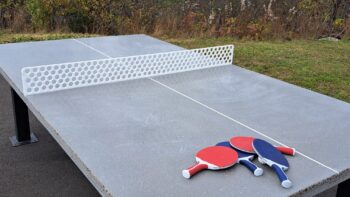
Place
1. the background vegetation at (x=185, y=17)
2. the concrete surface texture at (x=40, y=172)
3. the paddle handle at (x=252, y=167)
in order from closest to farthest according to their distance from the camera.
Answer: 1. the paddle handle at (x=252, y=167)
2. the concrete surface texture at (x=40, y=172)
3. the background vegetation at (x=185, y=17)

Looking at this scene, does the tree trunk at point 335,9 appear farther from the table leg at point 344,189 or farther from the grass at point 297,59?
the table leg at point 344,189

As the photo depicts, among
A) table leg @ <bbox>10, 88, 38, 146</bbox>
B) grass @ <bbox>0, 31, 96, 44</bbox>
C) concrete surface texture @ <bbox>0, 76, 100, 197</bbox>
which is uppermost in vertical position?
grass @ <bbox>0, 31, 96, 44</bbox>

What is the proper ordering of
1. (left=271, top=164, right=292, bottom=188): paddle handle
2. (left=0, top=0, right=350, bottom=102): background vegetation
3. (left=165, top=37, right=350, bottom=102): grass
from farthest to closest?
(left=0, top=0, right=350, bottom=102): background vegetation → (left=165, top=37, right=350, bottom=102): grass → (left=271, top=164, right=292, bottom=188): paddle handle

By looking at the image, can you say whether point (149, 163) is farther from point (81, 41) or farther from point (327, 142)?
point (81, 41)

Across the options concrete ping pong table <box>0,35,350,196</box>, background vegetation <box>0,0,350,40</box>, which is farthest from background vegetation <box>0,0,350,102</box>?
concrete ping pong table <box>0,35,350,196</box>

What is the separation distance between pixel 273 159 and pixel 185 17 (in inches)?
354

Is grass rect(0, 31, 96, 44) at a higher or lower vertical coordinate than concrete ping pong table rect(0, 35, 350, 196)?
lower

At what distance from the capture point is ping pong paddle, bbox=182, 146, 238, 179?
2.09m

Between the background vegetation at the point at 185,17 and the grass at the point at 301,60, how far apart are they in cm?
77

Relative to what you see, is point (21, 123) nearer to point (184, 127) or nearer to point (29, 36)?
point (184, 127)

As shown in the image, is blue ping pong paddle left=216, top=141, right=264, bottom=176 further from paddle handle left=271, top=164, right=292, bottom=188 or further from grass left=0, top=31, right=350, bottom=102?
grass left=0, top=31, right=350, bottom=102

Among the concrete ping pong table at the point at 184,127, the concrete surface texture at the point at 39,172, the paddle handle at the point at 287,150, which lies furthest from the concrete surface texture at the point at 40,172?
the paddle handle at the point at 287,150

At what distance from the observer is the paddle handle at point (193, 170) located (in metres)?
2.05

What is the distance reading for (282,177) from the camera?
79.3 inches
